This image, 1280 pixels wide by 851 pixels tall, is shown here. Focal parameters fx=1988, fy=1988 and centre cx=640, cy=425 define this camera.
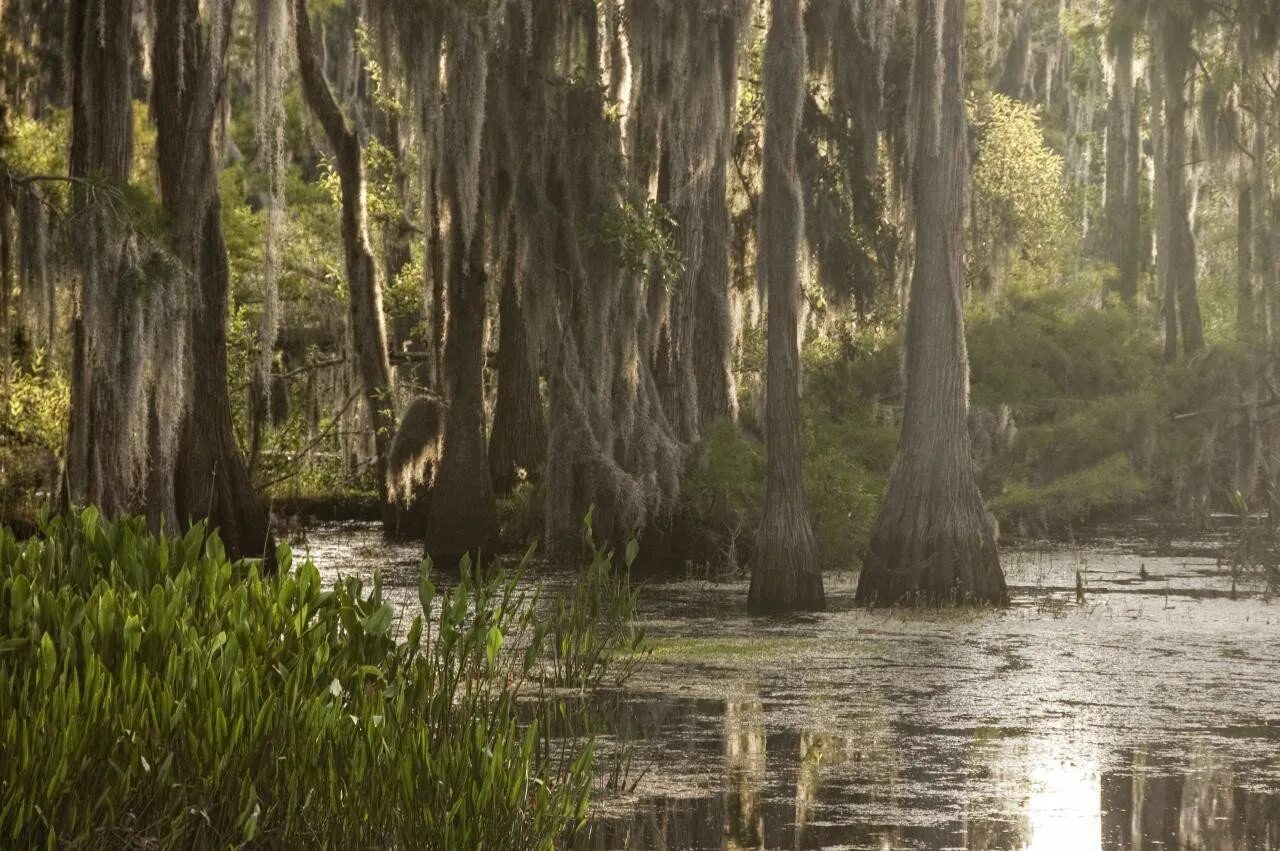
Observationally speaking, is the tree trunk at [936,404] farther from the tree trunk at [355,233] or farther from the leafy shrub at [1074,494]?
the leafy shrub at [1074,494]

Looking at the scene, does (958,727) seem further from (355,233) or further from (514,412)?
(355,233)

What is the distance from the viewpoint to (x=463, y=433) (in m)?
20.9

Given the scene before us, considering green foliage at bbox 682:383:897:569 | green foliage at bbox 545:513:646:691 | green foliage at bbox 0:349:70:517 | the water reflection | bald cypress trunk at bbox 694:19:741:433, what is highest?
bald cypress trunk at bbox 694:19:741:433

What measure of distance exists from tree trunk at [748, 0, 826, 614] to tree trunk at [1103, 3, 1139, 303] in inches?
620

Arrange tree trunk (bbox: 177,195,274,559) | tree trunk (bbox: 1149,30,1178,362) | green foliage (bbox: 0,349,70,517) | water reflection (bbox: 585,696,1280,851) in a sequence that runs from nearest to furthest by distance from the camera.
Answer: water reflection (bbox: 585,696,1280,851), tree trunk (bbox: 177,195,274,559), green foliage (bbox: 0,349,70,517), tree trunk (bbox: 1149,30,1178,362)

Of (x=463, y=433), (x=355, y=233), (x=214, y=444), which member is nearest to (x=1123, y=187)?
(x=355, y=233)

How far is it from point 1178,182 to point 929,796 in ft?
78.2

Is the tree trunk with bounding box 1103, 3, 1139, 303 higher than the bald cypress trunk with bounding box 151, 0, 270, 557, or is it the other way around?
the tree trunk with bounding box 1103, 3, 1139, 303

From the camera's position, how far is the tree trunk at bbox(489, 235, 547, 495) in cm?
2331

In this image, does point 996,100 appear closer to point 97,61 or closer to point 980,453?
point 980,453

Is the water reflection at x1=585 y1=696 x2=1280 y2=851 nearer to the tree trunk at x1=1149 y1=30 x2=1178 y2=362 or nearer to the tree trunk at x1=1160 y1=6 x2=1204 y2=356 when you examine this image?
the tree trunk at x1=1160 y1=6 x2=1204 y2=356

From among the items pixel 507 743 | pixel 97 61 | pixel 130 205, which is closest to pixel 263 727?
pixel 507 743

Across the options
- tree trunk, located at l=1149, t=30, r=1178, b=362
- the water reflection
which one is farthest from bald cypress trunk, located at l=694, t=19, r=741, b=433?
the water reflection

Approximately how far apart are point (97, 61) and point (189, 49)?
11.5ft
